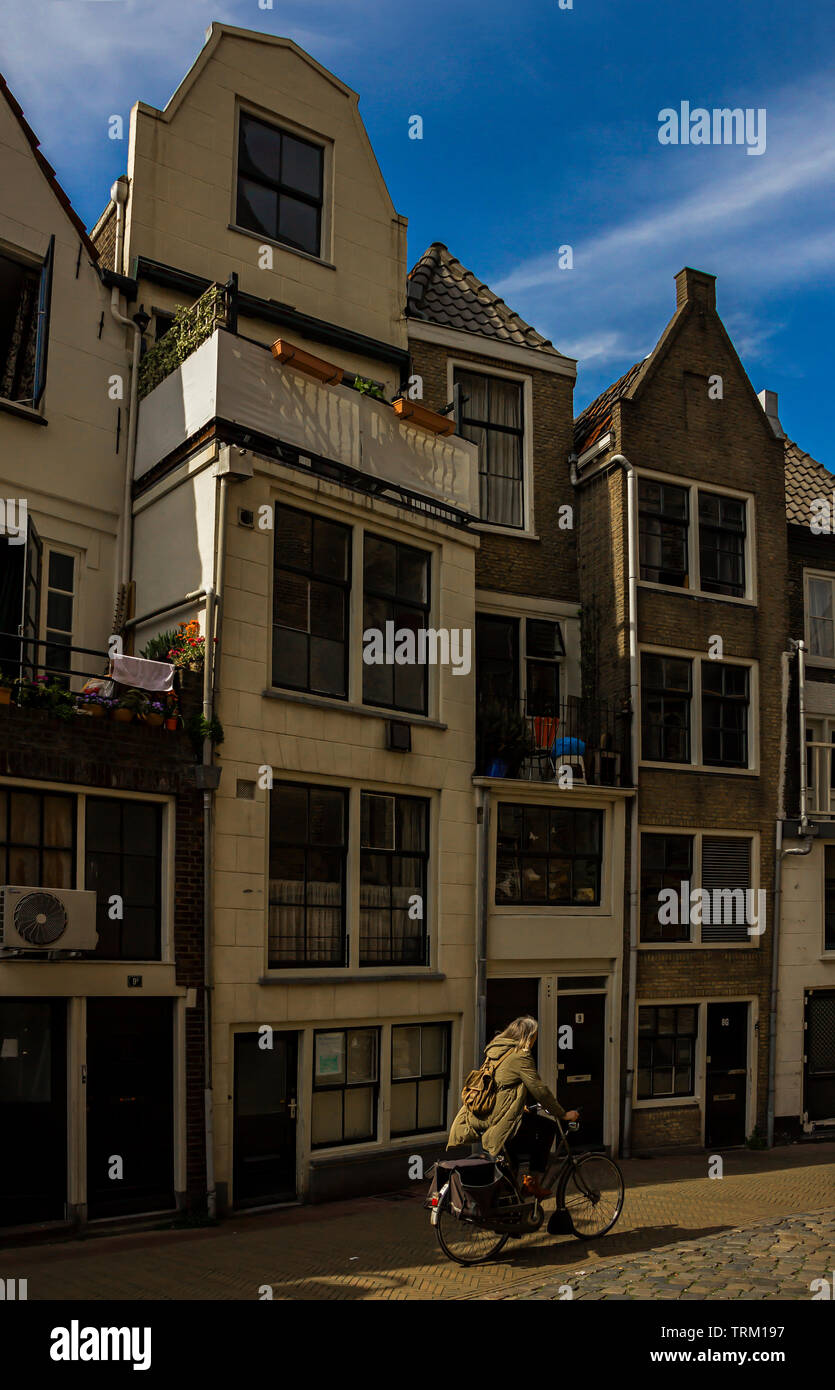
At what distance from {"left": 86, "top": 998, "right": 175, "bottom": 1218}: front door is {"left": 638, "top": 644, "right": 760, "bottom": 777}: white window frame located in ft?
30.9

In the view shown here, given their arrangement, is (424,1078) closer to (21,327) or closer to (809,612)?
(21,327)

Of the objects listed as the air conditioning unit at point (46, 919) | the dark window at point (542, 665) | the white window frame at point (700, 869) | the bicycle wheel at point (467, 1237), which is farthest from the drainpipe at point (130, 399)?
the white window frame at point (700, 869)

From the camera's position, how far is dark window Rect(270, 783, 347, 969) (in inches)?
→ 568

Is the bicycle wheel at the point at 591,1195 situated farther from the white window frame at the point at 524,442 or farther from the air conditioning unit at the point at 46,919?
the white window frame at the point at 524,442

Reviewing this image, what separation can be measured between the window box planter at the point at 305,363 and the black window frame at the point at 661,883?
28.7ft

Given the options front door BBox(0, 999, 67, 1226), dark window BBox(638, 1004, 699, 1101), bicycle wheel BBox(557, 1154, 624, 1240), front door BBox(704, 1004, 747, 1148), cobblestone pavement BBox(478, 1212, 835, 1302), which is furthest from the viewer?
front door BBox(704, 1004, 747, 1148)

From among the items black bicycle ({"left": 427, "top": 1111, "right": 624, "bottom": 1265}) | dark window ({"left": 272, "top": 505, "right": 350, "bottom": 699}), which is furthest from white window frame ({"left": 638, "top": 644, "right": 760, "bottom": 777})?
black bicycle ({"left": 427, "top": 1111, "right": 624, "bottom": 1265})

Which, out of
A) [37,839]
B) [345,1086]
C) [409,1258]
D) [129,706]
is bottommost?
[409,1258]

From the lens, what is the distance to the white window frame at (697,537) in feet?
66.1

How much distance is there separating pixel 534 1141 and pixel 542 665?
10.4 metres

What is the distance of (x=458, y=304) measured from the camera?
20391mm

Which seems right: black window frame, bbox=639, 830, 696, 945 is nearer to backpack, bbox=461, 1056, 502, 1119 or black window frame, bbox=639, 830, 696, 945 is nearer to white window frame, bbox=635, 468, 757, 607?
white window frame, bbox=635, 468, 757, 607

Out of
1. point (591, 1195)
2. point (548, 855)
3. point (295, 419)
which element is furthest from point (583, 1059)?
point (295, 419)
